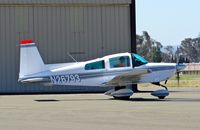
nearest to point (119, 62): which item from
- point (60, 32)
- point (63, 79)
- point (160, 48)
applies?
point (63, 79)

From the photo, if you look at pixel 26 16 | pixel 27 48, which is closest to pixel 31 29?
pixel 26 16

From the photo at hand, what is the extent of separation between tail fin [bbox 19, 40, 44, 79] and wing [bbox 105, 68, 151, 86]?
10.4 ft

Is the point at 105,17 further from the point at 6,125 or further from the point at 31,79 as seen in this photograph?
the point at 6,125

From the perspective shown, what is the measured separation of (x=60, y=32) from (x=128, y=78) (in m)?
9.31

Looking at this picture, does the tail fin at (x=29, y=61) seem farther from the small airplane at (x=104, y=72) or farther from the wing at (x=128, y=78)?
the wing at (x=128, y=78)

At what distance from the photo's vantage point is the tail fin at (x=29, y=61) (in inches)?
899

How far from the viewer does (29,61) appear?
76.0 ft

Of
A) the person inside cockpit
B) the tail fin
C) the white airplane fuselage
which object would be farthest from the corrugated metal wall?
the person inside cockpit

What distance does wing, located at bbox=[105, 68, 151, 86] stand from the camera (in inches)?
854

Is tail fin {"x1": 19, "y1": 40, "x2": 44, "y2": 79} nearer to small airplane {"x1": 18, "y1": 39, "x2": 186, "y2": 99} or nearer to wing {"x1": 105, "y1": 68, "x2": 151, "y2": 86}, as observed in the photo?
small airplane {"x1": 18, "y1": 39, "x2": 186, "y2": 99}

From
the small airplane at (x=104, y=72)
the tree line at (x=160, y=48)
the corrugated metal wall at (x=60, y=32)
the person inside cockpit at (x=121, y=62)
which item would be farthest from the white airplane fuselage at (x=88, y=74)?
the tree line at (x=160, y=48)

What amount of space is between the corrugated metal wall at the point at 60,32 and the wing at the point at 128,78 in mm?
7960

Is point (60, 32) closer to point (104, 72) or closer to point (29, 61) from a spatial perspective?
point (29, 61)

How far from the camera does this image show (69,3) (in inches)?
1212
